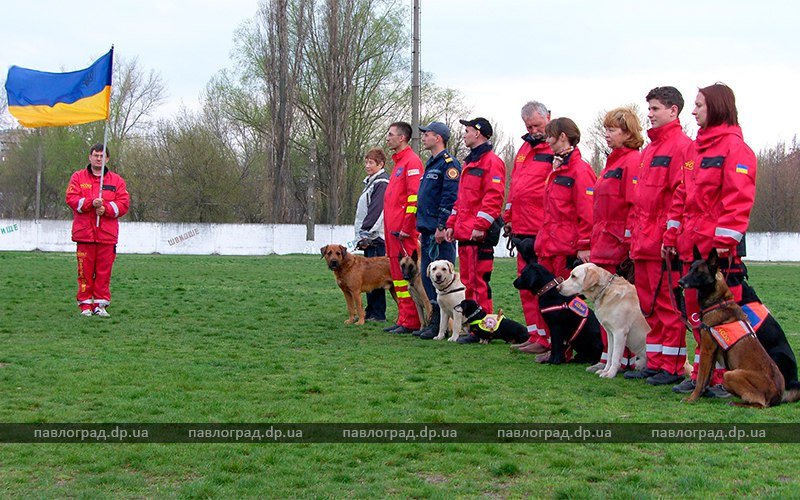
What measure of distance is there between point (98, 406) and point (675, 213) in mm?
4132

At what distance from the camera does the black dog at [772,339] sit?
5832 mm

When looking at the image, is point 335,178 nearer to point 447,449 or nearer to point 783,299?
point 783,299

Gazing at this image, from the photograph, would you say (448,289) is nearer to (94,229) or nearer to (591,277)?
(591,277)

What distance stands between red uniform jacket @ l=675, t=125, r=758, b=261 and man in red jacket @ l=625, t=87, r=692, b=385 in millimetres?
354

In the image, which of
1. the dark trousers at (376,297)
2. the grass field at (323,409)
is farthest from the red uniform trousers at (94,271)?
the dark trousers at (376,297)

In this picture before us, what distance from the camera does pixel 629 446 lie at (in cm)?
465

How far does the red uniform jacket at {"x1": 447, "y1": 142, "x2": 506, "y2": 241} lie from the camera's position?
8719 mm

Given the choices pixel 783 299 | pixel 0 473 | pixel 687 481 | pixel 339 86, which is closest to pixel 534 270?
pixel 687 481

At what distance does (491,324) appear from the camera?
8.89 meters

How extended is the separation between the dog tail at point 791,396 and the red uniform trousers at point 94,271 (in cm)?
788

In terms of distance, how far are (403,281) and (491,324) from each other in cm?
145

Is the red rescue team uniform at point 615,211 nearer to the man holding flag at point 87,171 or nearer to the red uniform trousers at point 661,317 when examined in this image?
the red uniform trousers at point 661,317

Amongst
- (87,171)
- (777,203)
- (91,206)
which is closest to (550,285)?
(91,206)

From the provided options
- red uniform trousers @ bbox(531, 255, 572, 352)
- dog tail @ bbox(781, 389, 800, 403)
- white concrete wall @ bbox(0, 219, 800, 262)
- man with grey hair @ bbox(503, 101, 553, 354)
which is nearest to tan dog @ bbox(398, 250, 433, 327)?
man with grey hair @ bbox(503, 101, 553, 354)
